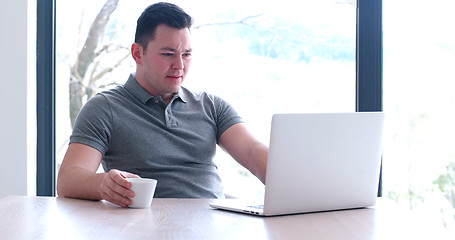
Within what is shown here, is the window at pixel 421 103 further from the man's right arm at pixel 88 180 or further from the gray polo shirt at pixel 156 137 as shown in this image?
the man's right arm at pixel 88 180

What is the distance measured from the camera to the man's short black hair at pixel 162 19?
2.23 meters

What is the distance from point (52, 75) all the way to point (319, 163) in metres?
1.77

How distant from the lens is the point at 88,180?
172 cm

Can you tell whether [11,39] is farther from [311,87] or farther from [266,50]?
[311,87]

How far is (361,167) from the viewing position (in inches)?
60.6

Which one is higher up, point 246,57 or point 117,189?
point 246,57

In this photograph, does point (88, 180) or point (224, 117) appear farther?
point (224, 117)

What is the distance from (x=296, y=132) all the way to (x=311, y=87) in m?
1.53

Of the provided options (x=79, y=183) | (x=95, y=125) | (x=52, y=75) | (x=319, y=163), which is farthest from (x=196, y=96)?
(x=319, y=163)

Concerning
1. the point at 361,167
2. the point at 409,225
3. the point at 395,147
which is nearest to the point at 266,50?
the point at 395,147

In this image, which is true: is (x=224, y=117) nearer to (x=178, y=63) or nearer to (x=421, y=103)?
(x=178, y=63)

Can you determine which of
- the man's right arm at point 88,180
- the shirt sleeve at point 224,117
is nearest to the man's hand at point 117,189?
the man's right arm at point 88,180

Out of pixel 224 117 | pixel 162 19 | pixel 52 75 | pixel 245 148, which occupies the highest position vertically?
pixel 162 19

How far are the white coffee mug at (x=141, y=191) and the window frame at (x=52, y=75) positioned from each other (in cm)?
144
